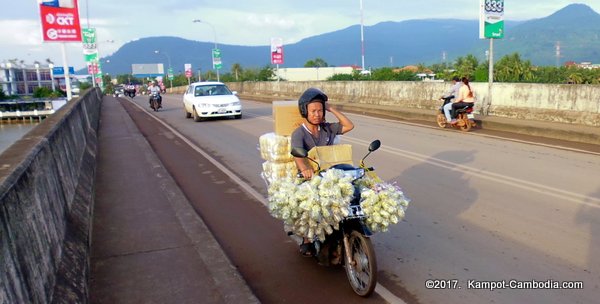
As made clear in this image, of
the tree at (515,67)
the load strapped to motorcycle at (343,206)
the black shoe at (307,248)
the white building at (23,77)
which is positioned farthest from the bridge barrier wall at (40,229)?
the white building at (23,77)

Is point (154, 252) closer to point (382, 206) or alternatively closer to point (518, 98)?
point (382, 206)

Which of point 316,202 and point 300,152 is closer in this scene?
point 316,202

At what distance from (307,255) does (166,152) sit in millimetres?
8042

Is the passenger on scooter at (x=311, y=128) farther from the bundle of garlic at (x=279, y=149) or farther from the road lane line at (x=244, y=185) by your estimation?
the road lane line at (x=244, y=185)

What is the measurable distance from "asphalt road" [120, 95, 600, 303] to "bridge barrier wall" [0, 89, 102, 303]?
153 cm

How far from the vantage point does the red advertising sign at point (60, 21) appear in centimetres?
1593

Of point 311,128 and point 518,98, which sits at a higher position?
point 311,128

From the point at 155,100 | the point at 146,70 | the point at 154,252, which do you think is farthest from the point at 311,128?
the point at 146,70

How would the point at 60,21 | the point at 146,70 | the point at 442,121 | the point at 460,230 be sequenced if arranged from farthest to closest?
the point at 146,70, the point at 60,21, the point at 442,121, the point at 460,230

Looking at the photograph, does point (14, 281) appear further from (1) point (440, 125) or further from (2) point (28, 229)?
(1) point (440, 125)

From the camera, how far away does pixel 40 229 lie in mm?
3705

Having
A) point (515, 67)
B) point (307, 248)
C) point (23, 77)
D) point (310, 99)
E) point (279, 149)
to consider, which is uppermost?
point (23, 77)

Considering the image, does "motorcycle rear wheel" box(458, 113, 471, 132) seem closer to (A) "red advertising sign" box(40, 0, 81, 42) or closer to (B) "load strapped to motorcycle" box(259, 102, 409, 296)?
(B) "load strapped to motorcycle" box(259, 102, 409, 296)

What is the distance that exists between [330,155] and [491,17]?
14.1 m
